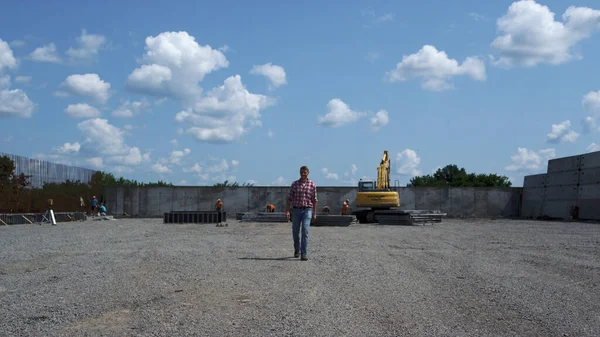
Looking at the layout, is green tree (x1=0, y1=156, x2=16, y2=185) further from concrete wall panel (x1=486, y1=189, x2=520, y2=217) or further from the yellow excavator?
concrete wall panel (x1=486, y1=189, x2=520, y2=217)

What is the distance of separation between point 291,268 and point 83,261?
455 centimetres

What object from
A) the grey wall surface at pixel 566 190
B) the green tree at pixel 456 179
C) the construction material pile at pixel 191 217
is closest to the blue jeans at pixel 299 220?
the construction material pile at pixel 191 217

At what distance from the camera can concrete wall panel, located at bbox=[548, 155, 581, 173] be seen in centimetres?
4175

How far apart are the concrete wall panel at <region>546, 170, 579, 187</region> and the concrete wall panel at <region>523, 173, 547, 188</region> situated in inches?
36.2

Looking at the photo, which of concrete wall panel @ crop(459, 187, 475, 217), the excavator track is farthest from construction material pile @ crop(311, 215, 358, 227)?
concrete wall panel @ crop(459, 187, 475, 217)

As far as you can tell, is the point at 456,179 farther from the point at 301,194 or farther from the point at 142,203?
the point at 301,194

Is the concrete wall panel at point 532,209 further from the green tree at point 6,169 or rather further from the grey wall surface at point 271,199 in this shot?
the green tree at point 6,169

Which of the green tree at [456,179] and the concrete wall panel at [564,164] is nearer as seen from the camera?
the concrete wall panel at [564,164]

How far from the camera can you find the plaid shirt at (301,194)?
12781 mm

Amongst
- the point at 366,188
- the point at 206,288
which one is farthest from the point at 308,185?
the point at 366,188

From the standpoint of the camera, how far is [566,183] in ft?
139

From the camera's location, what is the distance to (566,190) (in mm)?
42219

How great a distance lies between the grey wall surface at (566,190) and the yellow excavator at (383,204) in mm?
11148

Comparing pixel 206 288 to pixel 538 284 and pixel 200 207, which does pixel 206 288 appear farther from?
pixel 200 207
